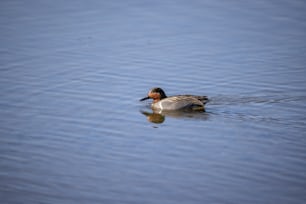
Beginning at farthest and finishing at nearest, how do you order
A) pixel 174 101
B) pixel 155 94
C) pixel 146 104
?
pixel 146 104, pixel 155 94, pixel 174 101

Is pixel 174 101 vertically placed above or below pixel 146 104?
below

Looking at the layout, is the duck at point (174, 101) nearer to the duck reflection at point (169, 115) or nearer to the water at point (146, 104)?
the duck reflection at point (169, 115)

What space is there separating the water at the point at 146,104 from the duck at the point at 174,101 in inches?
10.7

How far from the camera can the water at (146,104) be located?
10328 millimetres

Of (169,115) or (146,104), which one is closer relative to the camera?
(169,115)

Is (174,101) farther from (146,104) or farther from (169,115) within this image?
(146,104)

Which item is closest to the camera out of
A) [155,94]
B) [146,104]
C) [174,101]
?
[174,101]

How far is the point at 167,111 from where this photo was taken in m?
14.9

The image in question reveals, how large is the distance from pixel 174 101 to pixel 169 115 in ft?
1.23

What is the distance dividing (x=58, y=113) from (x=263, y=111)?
191 inches

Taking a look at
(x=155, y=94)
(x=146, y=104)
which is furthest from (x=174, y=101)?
(x=146, y=104)

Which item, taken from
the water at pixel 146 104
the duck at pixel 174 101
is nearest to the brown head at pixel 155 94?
the duck at pixel 174 101

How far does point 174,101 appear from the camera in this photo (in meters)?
14.6

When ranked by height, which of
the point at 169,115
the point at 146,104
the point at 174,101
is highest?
the point at 146,104
